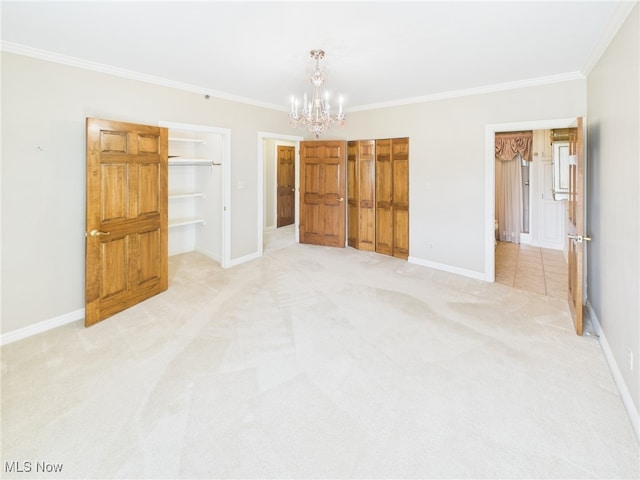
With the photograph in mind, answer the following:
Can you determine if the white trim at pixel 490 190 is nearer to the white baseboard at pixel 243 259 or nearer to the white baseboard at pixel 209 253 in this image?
the white baseboard at pixel 243 259

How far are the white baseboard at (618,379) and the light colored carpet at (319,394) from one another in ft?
0.17

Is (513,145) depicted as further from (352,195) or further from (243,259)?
(243,259)

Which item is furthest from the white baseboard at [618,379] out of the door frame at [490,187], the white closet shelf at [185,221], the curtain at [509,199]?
the white closet shelf at [185,221]

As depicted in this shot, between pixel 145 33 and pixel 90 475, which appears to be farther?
pixel 145 33

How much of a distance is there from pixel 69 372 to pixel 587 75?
18.8ft

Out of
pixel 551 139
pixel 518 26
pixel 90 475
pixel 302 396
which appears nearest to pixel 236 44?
pixel 518 26

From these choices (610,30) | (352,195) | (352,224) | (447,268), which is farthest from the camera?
(352,224)

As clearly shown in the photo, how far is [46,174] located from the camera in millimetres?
3156

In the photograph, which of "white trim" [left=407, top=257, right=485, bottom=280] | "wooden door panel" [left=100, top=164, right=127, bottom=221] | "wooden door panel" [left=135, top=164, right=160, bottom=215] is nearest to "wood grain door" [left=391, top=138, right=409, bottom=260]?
"white trim" [left=407, top=257, right=485, bottom=280]

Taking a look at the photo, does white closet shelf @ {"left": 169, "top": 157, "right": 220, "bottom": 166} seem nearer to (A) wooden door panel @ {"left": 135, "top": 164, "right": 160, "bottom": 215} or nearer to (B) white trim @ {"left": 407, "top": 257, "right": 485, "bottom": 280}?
(A) wooden door panel @ {"left": 135, "top": 164, "right": 160, "bottom": 215}

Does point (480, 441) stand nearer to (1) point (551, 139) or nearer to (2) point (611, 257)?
(2) point (611, 257)

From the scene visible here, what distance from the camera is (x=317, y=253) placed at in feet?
20.1

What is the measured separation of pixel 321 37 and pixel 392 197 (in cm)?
339

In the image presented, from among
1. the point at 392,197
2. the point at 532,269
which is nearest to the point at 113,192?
the point at 392,197
